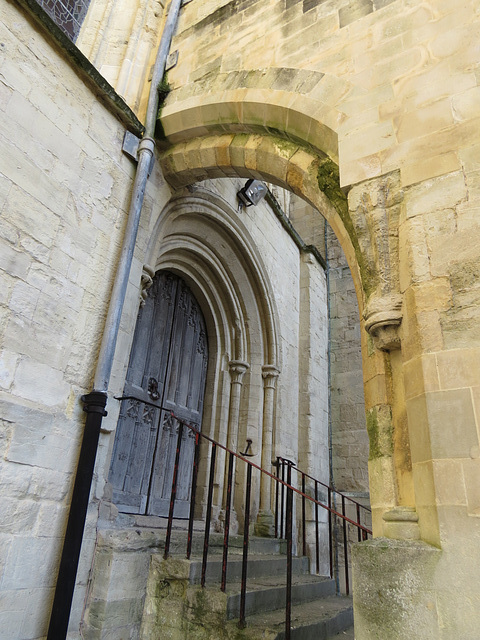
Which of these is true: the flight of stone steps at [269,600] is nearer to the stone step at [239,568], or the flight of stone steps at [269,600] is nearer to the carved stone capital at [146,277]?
the stone step at [239,568]

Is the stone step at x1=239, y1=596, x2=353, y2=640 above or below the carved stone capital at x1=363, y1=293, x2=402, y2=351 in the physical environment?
below

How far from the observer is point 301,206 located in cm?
851

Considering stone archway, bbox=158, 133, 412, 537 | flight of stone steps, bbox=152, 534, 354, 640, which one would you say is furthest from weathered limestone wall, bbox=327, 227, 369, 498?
stone archway, bbox=158, 133, 412, 537

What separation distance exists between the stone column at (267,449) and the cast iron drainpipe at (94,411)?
8.21ft

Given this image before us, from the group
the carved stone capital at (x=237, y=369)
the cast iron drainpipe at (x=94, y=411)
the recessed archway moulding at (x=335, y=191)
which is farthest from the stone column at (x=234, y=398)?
the cast iron drainpipe at (x=94, y=411)

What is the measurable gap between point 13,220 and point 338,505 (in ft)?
15.9

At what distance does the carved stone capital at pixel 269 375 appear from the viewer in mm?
5168

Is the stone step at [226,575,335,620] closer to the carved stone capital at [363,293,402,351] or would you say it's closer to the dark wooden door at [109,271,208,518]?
the dark wooden door at [109,271,208,518]

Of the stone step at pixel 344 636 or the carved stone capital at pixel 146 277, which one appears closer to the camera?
the stone step at pixel 344 636

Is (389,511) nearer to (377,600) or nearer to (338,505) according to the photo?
(377,600)

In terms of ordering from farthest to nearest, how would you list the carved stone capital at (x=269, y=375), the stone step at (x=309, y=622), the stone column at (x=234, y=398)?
the carved stone capital at (x=269, y=375) < the stone column at (x=234, y=398) < the stone step at (x=309, y=622)

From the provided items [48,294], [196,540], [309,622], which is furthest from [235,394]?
[48,294]

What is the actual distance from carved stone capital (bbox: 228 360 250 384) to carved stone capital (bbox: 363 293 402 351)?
2.97 m

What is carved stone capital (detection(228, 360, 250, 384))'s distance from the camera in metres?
5.07
